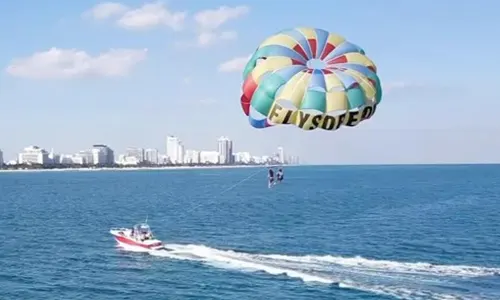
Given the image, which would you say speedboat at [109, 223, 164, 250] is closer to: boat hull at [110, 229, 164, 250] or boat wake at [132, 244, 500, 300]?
boat hull at [110, 229, 164, 250]

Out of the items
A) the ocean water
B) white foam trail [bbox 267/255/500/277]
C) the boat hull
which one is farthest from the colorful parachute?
the boat hull

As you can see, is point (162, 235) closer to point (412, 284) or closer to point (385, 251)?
point (385, 251)

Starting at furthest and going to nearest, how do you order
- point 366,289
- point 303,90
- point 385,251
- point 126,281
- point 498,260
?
1. point 385,251
2. point 498,260
3. point 126,281
4. point 366,289
5. point 303,90

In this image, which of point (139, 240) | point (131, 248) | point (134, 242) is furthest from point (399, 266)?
point (131, 248)

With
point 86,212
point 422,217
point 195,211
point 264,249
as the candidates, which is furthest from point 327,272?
point 86,212

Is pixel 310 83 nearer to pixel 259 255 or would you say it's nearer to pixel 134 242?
pixel 259 255

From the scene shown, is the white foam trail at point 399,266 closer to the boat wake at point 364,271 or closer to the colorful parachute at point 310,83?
the boat wake at point 364,271
